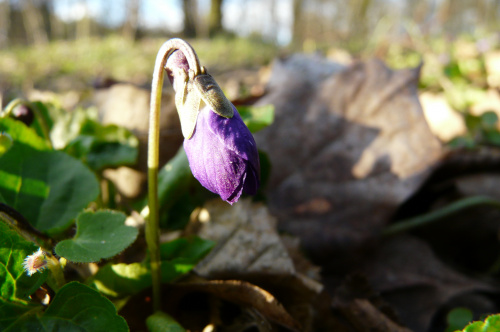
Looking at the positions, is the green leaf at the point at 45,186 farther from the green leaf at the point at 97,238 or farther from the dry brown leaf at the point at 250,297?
the dry brown leaf at the point at 250,297

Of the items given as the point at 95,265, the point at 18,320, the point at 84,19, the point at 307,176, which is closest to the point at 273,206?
the point at 307,176

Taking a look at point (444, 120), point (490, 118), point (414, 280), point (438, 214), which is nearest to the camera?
point (414, 280)

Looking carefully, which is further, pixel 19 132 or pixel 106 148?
pixel 106 148

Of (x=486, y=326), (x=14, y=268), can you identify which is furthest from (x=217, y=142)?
(x=486, y=326)

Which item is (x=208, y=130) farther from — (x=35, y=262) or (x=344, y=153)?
(x=344, y=153)

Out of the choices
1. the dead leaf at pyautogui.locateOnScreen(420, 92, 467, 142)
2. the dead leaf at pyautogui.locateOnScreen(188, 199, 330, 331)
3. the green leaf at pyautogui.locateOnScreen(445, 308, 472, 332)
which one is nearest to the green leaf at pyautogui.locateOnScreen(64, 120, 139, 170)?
the dead leaf at pyautogui.locateOnScreen(188, 199, 330, 331)

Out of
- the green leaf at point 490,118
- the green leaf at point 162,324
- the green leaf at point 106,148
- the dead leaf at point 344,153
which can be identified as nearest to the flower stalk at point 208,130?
the green leaf at point 162,324
